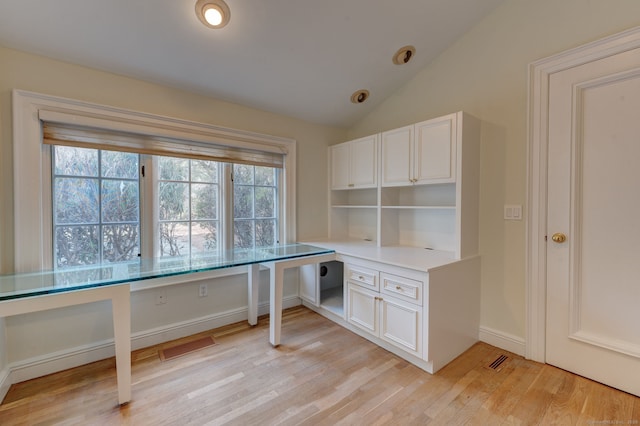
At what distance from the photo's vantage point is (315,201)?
3340 millimetres

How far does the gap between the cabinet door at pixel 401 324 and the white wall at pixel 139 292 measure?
1302 mm

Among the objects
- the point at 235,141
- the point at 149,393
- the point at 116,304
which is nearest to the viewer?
the point at 116,304

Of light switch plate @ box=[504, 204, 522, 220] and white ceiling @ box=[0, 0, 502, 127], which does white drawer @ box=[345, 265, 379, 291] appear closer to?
light switch plate @ box=[504, 204, 522, 220]

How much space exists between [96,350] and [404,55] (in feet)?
11.6

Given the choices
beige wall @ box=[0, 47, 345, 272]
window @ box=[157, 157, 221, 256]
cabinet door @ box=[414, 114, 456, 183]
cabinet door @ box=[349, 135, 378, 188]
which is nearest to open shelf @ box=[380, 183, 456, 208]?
cabinet door @ box=[349, 135, 378, 188]

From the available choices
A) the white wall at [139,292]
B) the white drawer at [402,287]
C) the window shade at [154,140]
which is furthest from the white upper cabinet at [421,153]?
the window shade at [154,140]

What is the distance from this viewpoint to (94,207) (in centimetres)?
215

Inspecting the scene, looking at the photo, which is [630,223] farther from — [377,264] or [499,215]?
[377,264]

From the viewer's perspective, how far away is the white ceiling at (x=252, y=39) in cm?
174

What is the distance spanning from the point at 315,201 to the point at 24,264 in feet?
8.11

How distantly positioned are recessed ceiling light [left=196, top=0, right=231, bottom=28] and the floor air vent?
3111 millimetres

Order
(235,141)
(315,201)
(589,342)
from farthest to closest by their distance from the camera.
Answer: (315,201)
(235,141)
(589,342)

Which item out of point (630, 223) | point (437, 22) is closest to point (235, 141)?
point (437, 22)

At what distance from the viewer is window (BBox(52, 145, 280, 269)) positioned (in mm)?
2068
